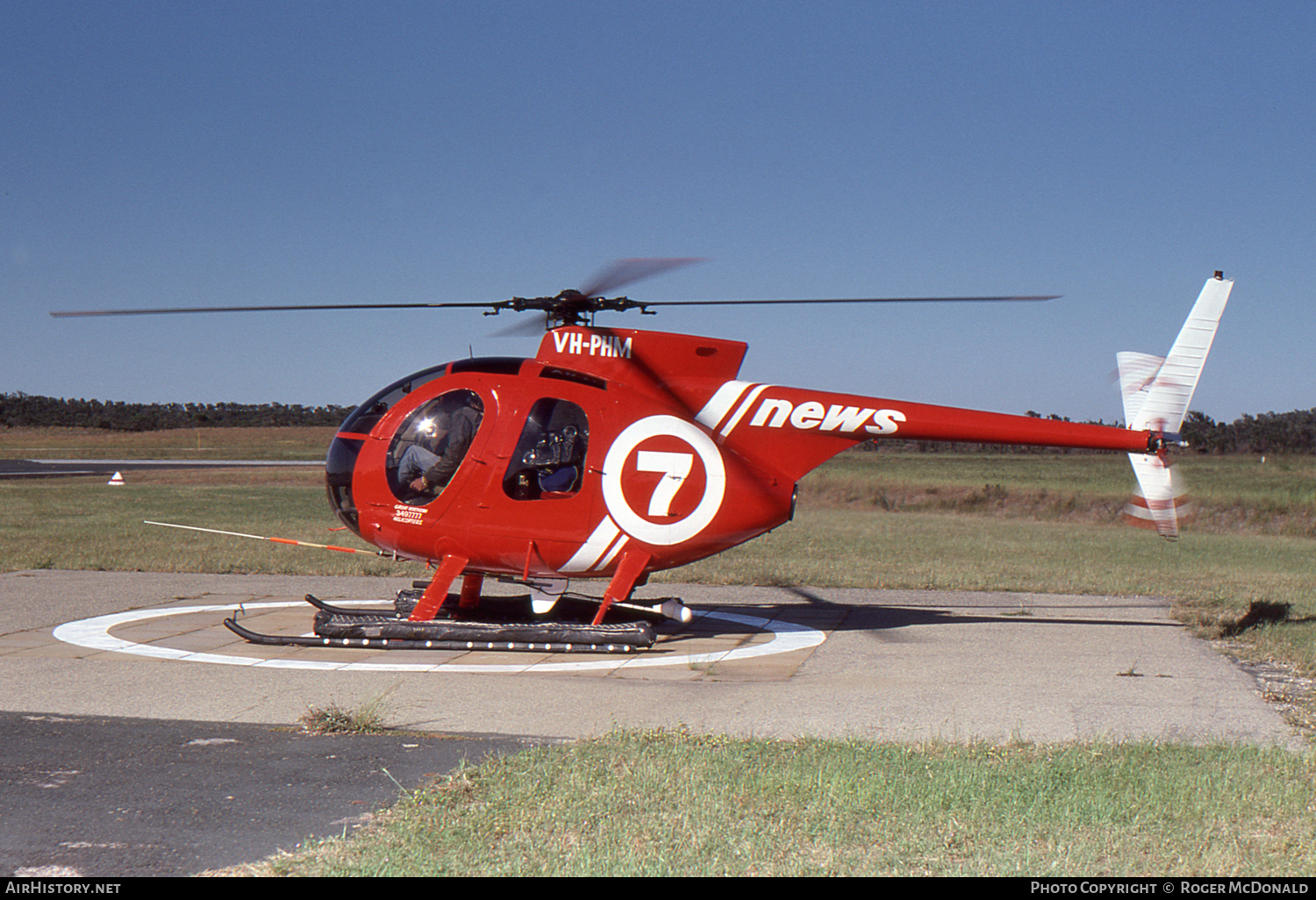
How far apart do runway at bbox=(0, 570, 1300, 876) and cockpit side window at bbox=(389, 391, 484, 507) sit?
169 centimetres

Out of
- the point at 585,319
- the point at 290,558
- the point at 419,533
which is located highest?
the point at 585,319

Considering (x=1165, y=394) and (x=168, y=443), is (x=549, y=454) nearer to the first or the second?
(x=1165, y=394)

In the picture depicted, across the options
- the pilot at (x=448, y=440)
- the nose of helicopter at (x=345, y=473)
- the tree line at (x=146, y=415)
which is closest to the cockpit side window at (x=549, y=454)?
the pilot at (x=448, y=440)

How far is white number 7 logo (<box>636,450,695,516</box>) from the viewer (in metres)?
11.1

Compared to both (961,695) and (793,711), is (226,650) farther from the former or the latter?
(961,695)

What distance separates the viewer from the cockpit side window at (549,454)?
35.8 ft

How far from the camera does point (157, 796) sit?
5.75 metres

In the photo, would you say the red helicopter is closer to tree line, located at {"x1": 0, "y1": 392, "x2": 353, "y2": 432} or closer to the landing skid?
the landing skid

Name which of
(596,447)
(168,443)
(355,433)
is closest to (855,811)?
(596,447)

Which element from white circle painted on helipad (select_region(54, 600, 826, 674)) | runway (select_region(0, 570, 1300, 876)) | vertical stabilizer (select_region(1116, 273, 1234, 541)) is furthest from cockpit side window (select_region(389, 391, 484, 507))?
vertical stabilizer (select_region(1116, 273, 1234, 541))

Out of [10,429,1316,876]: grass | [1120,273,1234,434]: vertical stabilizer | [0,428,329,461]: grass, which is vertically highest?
[1120,273,1234,434]: vertical stabilizer
